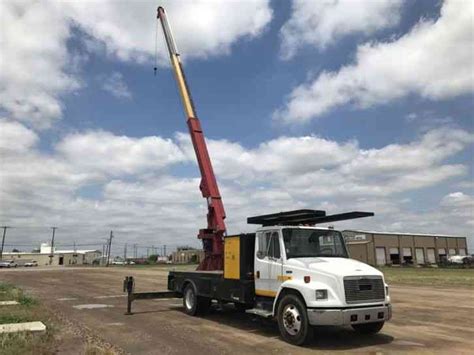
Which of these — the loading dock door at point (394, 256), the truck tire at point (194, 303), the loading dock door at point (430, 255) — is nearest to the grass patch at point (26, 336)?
the truck tire at point (194, 303)

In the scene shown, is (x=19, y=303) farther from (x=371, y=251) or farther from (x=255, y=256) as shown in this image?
(x=371, y=251)

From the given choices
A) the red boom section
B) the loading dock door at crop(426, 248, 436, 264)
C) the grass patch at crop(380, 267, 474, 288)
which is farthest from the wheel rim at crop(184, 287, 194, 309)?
A: the loading dock door at crop(426, 248, 436, 264)

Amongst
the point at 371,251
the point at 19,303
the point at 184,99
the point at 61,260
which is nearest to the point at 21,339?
the point at 19,303

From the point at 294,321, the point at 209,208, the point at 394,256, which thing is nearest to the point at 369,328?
the point at 294,321

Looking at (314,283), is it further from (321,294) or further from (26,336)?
(26,336)

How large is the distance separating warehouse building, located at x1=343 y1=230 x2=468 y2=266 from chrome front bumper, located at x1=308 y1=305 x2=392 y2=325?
242 feet

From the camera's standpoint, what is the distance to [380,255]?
91.8 metres

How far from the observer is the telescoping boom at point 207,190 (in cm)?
1631

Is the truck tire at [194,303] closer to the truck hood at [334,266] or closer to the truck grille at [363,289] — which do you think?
the truck hood at [334,266]

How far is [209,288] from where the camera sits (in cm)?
1362

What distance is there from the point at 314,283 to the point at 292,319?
0.92 metres

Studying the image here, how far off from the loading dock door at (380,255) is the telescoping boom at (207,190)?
255 ft

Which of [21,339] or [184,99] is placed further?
[184,99]

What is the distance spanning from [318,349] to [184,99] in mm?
13818
